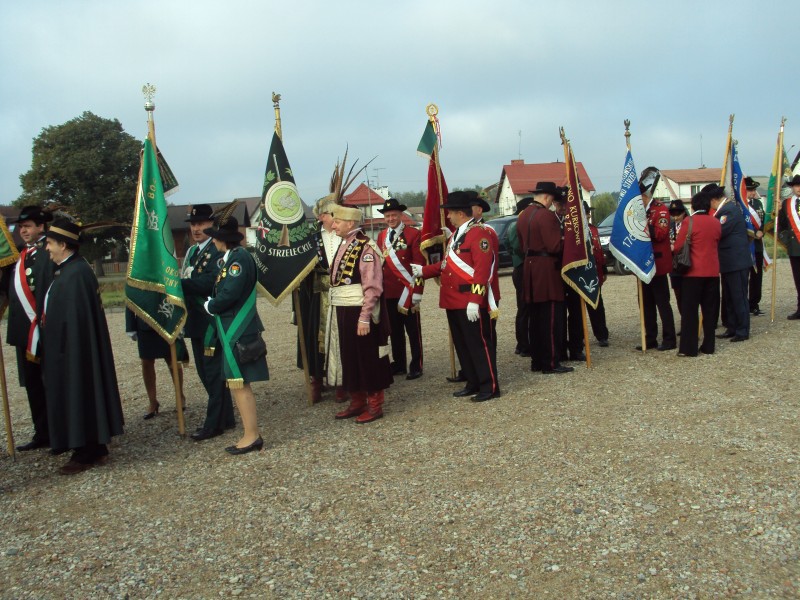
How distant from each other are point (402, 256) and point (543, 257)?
1.52 meters

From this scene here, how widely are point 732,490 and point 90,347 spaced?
4.43 meters

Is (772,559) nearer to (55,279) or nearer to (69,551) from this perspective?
(69,551)

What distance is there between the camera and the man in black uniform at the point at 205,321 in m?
5.83

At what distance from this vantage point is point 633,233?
26.3 ft

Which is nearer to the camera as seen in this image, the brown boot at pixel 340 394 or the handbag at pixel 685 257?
the brown boot at pixel 340 394

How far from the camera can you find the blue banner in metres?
7.96

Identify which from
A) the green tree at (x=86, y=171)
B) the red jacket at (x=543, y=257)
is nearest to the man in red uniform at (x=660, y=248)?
the red jacket at (x=543, y=257)

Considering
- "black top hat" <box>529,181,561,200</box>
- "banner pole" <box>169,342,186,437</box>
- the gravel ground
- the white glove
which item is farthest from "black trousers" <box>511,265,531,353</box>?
"banner pole" <box>169,342,186,437</box>

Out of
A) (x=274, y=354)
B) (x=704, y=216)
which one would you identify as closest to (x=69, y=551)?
(x=274, y=354)

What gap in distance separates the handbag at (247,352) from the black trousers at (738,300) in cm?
605

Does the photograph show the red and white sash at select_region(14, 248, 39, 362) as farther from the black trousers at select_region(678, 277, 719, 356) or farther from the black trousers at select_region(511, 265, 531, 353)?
the black trousers at select_region(678, 277, 719, 356)

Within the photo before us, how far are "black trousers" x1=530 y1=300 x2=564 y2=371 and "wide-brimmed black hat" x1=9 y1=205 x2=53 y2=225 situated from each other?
4841 mm

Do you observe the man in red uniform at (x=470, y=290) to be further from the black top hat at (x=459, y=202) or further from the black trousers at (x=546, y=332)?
the black trousers at (x=546, y=332)

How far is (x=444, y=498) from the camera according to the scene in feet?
13.9
